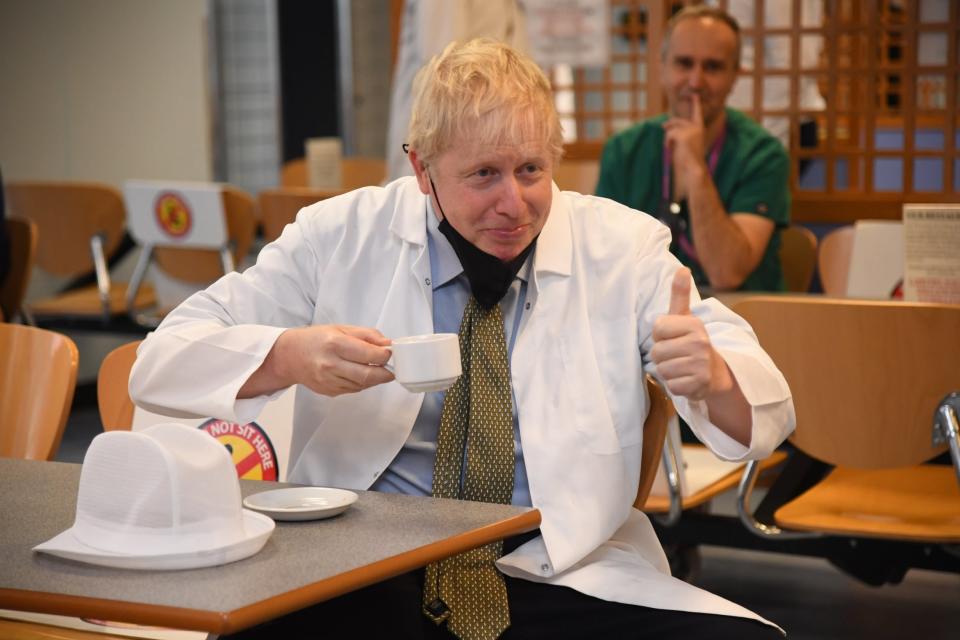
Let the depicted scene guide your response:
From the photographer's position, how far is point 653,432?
2.03 metres

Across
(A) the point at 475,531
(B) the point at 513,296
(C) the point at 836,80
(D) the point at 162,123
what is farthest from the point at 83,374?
(A) the point at 475,531

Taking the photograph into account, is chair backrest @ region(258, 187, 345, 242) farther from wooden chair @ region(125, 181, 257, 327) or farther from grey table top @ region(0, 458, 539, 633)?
grey table top @ region(0, 458, 539, 633)

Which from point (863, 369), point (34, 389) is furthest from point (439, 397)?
point (863, 369)

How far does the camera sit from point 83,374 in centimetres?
692

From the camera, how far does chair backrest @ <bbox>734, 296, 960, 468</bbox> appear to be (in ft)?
8.56

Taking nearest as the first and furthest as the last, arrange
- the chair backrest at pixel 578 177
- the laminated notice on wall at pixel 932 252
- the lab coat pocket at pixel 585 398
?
the lab coat pocket at pixel 585 398 → the laminated notice on wall at pixel 932 252 → the chair backrest at pixel 578 177

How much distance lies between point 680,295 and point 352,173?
5070mm

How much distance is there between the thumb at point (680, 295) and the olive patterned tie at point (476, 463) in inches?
12.7

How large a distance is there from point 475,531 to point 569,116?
4140 mm

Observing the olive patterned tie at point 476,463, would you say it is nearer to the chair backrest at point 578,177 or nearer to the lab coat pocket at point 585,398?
the lab coat pocket at point 585,398


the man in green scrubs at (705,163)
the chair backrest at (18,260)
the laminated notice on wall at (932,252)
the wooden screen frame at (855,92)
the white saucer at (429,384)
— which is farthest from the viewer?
the chair backrest at (18,260)

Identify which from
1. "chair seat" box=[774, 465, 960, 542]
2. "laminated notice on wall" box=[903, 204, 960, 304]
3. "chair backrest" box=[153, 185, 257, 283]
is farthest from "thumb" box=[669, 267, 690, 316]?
"chair backrest" box=[153, 185, 257, 283]

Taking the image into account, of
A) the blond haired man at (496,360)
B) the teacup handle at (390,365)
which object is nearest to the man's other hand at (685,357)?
the blond haired man at (496,360)

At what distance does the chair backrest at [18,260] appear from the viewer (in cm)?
487
